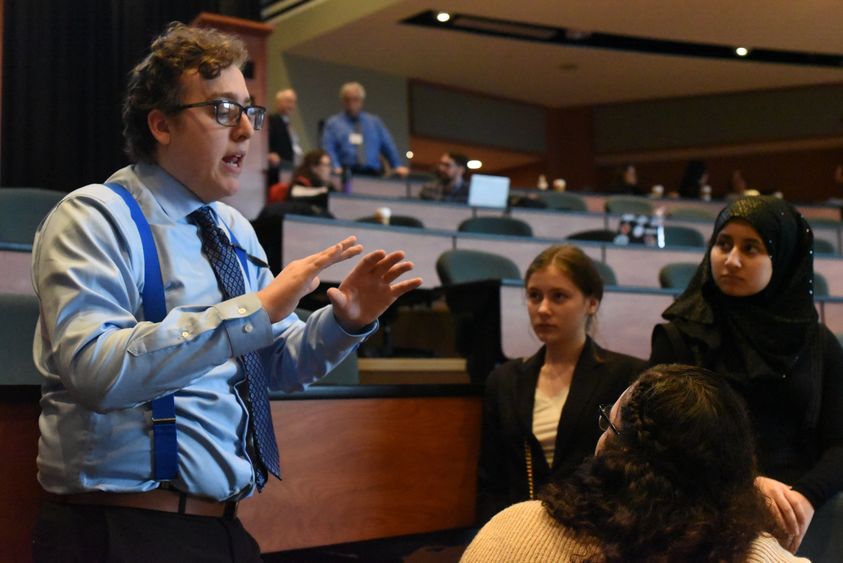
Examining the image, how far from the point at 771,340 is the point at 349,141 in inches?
264

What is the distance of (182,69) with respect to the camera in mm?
1344

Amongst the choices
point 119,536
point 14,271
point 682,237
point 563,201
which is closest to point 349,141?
point 563,201

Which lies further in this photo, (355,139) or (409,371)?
(355,139)

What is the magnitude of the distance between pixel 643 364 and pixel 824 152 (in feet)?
38.9

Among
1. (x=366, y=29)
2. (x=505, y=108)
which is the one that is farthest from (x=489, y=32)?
(x=505, y=108)

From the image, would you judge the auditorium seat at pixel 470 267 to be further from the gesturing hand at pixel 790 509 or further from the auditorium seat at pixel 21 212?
the gesturing hand at pixel 790 509

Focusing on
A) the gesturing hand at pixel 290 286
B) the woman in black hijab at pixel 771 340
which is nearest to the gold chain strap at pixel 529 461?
the woman in black hijab at pixel 771 340

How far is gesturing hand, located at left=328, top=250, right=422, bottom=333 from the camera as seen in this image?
1379 millimetres

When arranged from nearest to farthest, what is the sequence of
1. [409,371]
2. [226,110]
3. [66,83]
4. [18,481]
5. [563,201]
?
1. [226,110]
2. [18,481]
3. [409,371]
4. [66,83]
5. [563,201]

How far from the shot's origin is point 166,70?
1.35 m

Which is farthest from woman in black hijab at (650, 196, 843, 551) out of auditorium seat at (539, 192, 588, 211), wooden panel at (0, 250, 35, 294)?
auditorium seat at (539, 192, 588, 211)

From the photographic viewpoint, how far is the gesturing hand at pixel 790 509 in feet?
5.45

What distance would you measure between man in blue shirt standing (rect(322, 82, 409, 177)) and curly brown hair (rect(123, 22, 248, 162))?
6.75 m

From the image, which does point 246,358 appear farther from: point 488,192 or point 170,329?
point 488,192
